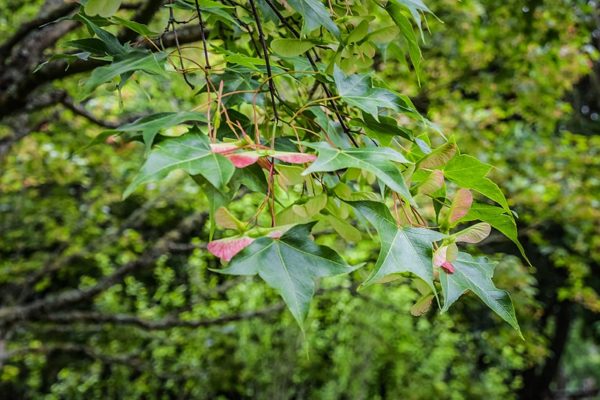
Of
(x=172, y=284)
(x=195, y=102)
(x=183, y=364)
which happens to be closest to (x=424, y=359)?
(x=183, y=364)

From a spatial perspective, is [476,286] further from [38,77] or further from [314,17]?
[38,77]

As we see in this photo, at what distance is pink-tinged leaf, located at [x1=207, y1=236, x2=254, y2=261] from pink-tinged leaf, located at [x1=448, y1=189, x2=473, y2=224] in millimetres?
229

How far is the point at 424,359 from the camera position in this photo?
459 cm

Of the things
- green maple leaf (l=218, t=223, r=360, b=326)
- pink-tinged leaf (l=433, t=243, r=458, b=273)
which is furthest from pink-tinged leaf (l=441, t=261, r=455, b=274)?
green maple leaf (l=218, t=223, r=360, b=326)

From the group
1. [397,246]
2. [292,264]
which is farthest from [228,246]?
[397,246]

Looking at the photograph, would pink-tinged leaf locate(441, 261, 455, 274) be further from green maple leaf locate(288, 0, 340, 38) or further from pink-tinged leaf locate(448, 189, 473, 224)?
green maple leaf locate(288, 0, 340, 38)

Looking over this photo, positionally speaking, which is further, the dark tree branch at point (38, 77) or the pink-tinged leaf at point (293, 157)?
the dark tree branch at point (38, 77)

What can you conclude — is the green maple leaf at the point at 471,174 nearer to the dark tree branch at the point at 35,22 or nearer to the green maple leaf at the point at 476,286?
the green maple leaf at the point at 476,286

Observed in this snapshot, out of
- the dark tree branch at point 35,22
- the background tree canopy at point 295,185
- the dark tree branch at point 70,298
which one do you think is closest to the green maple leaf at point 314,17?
the background tree canopy at point 295,185

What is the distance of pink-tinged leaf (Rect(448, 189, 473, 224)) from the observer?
613 mm

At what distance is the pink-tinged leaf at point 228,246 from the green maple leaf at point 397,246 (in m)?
0.12

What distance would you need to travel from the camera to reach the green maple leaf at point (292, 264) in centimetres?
52

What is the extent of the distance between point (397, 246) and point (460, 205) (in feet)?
0.35

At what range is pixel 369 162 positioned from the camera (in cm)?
56
